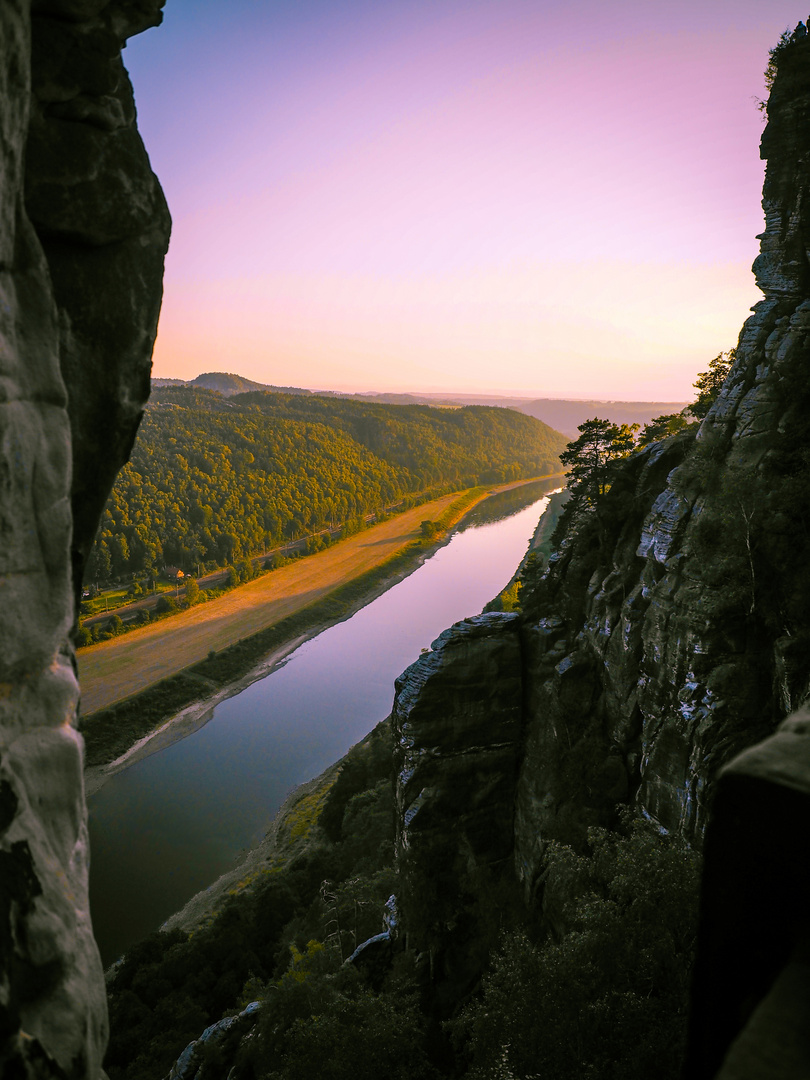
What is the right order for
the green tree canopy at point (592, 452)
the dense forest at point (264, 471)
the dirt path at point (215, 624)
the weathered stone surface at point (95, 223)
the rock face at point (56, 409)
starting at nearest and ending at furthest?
the rock face at point (56, 409) < the weathered stone surface at point (95, 223) < the green tree canopy at point (592, 452) < the dirt path at point (215, 624) < the dense forest at point (264, 471)

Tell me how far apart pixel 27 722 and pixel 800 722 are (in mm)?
4608

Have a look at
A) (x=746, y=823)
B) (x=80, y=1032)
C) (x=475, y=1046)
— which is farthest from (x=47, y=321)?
(x=475, y=1046)

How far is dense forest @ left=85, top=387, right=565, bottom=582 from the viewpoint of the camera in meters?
75.7

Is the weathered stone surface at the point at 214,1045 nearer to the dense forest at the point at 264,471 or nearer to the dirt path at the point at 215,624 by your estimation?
the dirt path at the point at 215,624

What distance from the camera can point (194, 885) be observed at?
1069 inches

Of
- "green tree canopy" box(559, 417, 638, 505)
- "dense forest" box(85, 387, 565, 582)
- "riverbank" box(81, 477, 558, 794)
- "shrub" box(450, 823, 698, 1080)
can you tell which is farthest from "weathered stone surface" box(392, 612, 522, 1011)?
"dense forest" box(85, 387, 565, 582)

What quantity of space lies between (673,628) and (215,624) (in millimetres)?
50114

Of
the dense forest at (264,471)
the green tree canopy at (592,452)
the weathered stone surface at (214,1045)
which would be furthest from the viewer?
the dense forest at (264,471)

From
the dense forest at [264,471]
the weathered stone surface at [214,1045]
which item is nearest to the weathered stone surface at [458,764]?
the weathered stone surface at [214,1045]

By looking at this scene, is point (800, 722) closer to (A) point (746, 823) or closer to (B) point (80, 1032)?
(A) point (746, 823)

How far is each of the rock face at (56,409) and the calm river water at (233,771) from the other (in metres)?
24.7

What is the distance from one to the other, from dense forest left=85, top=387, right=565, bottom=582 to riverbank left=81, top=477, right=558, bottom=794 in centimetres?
1389

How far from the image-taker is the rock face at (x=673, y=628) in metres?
13.2

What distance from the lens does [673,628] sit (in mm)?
14953
